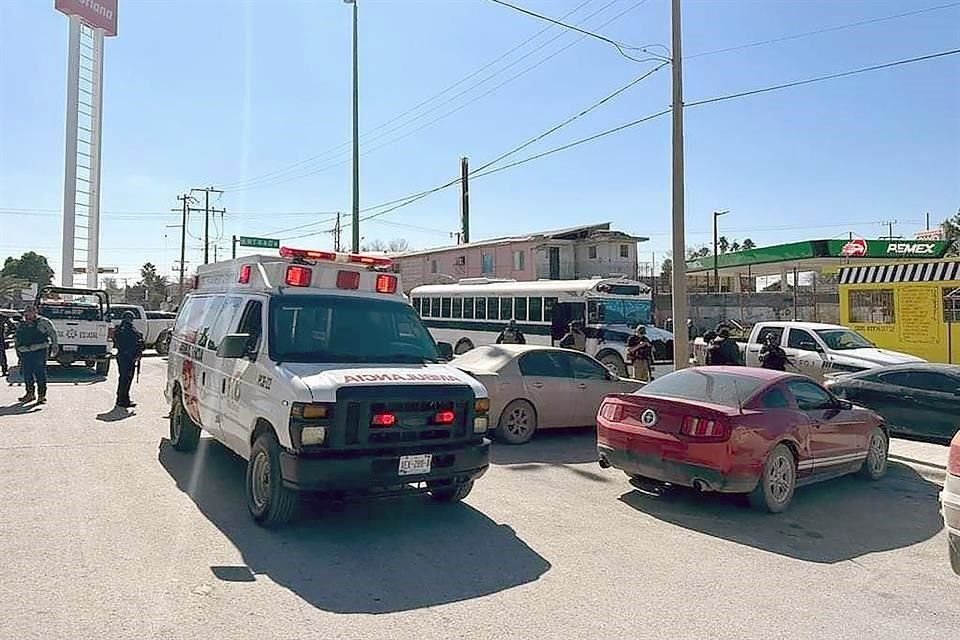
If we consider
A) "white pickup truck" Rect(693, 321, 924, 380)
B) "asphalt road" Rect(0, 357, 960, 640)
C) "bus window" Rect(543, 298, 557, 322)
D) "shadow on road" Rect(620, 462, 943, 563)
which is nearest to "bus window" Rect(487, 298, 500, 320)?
"bus window" Rect(543, 298, 557, 322)

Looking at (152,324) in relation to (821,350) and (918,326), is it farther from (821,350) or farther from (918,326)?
(918,326)

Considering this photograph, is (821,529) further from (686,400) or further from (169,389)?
(169,389)

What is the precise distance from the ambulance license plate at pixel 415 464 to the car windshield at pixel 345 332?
1206 mm

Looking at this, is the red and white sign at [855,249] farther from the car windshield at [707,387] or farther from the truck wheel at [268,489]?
the truck wheel at [268,489]

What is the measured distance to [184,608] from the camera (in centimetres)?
479

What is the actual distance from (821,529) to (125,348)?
1166 centimetres

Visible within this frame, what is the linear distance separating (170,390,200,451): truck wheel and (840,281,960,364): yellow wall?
65.8 feet

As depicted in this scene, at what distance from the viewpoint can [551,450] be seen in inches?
422

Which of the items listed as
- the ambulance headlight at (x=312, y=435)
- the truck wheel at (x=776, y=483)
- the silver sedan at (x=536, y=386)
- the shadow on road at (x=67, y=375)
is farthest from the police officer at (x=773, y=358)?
the shadow on road at (x=67, y=375)

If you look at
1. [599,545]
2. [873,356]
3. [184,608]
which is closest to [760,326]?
[873,356]

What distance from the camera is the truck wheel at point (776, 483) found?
7.51 m

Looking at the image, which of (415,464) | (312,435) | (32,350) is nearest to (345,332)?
(312,435)

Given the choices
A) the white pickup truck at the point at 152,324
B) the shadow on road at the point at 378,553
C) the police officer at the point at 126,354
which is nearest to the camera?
the shadow on road at the point at 378,553

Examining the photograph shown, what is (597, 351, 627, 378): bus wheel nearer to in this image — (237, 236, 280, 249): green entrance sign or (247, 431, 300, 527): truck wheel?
(247, 431, 300, 527): truck wheel
